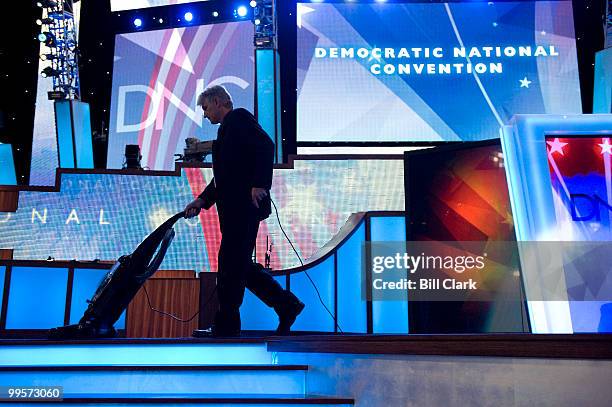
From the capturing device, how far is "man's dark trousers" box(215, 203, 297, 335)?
3.20 meters

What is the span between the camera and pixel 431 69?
31.5 ft

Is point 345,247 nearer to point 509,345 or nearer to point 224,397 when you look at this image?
point 224,397

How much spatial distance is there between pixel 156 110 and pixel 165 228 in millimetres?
7355

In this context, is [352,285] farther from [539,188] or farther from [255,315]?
[539,188]

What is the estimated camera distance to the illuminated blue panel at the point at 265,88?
9250 millimetres

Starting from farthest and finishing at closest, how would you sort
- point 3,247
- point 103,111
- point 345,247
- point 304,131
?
point 103,111
point 304,131
point 3,247
point 345,247

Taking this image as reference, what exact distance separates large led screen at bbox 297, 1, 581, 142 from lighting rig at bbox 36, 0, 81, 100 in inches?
135

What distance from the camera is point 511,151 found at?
290 cm

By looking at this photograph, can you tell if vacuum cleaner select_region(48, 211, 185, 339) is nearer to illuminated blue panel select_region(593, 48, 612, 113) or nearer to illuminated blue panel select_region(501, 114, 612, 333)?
illuminated blue panel select_region(501, 114, 612, 333)

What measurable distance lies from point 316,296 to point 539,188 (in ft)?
7.79

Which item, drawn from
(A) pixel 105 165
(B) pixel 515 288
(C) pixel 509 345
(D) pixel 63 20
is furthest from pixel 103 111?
(C) pixel 509 345

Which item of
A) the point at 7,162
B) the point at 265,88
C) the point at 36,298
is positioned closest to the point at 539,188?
the point at 36,298

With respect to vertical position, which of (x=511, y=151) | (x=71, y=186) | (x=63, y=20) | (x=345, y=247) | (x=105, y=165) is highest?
(x=63, y=20)

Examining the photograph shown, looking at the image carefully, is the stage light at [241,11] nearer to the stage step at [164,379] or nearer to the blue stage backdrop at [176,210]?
the blue stage backdrop at [176,210]
